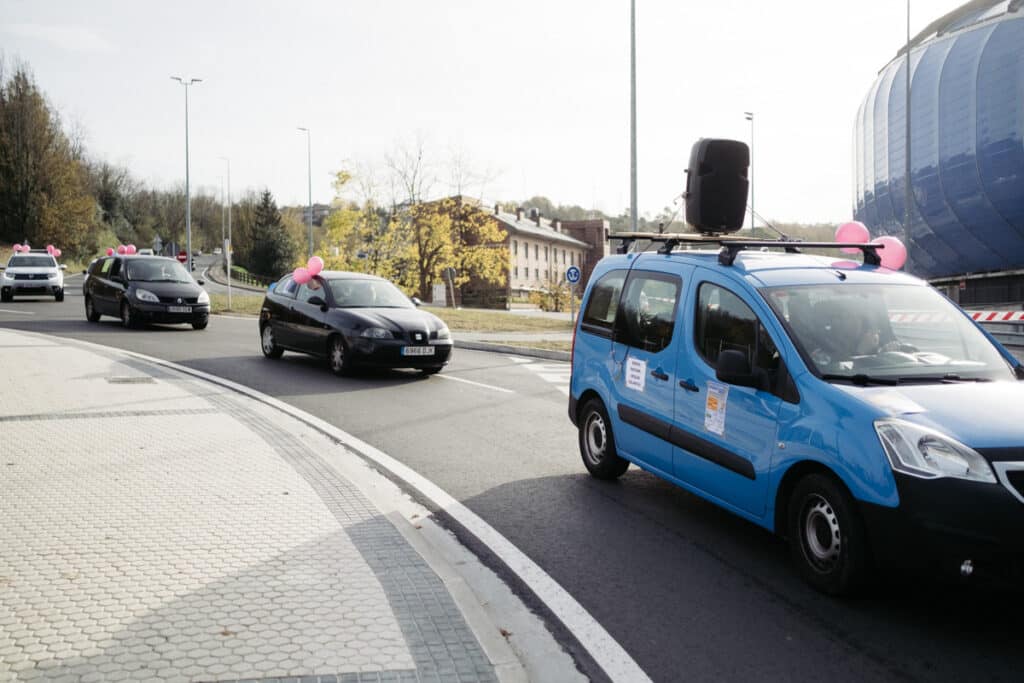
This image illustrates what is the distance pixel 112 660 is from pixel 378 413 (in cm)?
663

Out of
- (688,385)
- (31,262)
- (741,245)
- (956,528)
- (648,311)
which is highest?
(31,262)

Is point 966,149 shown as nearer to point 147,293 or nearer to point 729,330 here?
point 147,293

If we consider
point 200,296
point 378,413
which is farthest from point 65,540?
point 200,296

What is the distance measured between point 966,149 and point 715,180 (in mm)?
52208

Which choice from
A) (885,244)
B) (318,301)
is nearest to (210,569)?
(885,244)

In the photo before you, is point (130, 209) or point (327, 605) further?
point (130, 209)

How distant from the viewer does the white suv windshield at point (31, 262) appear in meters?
31.0

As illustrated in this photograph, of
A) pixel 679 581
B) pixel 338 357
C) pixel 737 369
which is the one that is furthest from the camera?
pixel 338 357

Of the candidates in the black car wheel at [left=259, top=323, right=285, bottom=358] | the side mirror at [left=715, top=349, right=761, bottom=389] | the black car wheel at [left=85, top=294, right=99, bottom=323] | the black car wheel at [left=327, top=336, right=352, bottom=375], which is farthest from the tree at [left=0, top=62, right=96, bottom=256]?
the side mirror at [left=715, top=349, right=761, bottom=389]

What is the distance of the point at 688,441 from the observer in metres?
5.41

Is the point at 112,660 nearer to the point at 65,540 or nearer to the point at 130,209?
the point at 65,540

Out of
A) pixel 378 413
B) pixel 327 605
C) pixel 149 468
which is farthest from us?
pixel 378 413

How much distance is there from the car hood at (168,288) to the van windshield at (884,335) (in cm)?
1747

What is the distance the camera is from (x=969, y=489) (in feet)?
12.1
